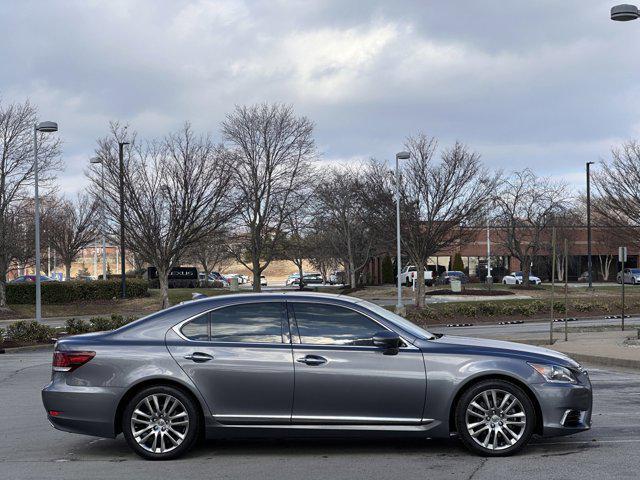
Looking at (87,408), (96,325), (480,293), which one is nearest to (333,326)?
(87,408)

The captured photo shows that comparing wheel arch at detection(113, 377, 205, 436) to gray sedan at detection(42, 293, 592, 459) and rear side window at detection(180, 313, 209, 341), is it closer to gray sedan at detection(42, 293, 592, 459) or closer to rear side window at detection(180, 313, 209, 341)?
gray sedan at detection(42, 293, 592, 459)

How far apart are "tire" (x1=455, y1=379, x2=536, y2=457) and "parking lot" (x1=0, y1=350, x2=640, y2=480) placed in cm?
13

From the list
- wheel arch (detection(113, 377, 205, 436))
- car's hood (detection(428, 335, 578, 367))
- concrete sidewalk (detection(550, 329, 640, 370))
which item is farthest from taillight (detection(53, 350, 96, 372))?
concrete sidewalk (detection(550, 329, 640, 370))

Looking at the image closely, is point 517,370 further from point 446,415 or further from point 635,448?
point 635,448

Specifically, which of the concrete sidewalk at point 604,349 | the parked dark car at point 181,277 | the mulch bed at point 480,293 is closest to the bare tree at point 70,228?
the parked dark car at point 181,277

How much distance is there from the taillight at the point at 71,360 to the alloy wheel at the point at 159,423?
655 mm

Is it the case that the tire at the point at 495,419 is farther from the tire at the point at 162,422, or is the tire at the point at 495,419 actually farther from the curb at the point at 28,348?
the curb at the point at 28,348

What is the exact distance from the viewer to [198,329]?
7.89 m

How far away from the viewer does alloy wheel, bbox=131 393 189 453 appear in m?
7.66

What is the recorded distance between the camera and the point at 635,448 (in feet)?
26.1

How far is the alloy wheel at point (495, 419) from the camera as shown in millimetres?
7547

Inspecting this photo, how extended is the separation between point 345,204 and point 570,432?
48.1 meters

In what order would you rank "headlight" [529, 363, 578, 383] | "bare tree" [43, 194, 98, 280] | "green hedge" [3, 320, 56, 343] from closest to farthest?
"headlight" [529, 363, 578, 383]
"green hedge" [3, 320, 56, 343]
"bare tree" [43, 194, 98, 280]

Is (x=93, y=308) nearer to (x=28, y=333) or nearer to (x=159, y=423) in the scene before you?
(x=28, y=333)
